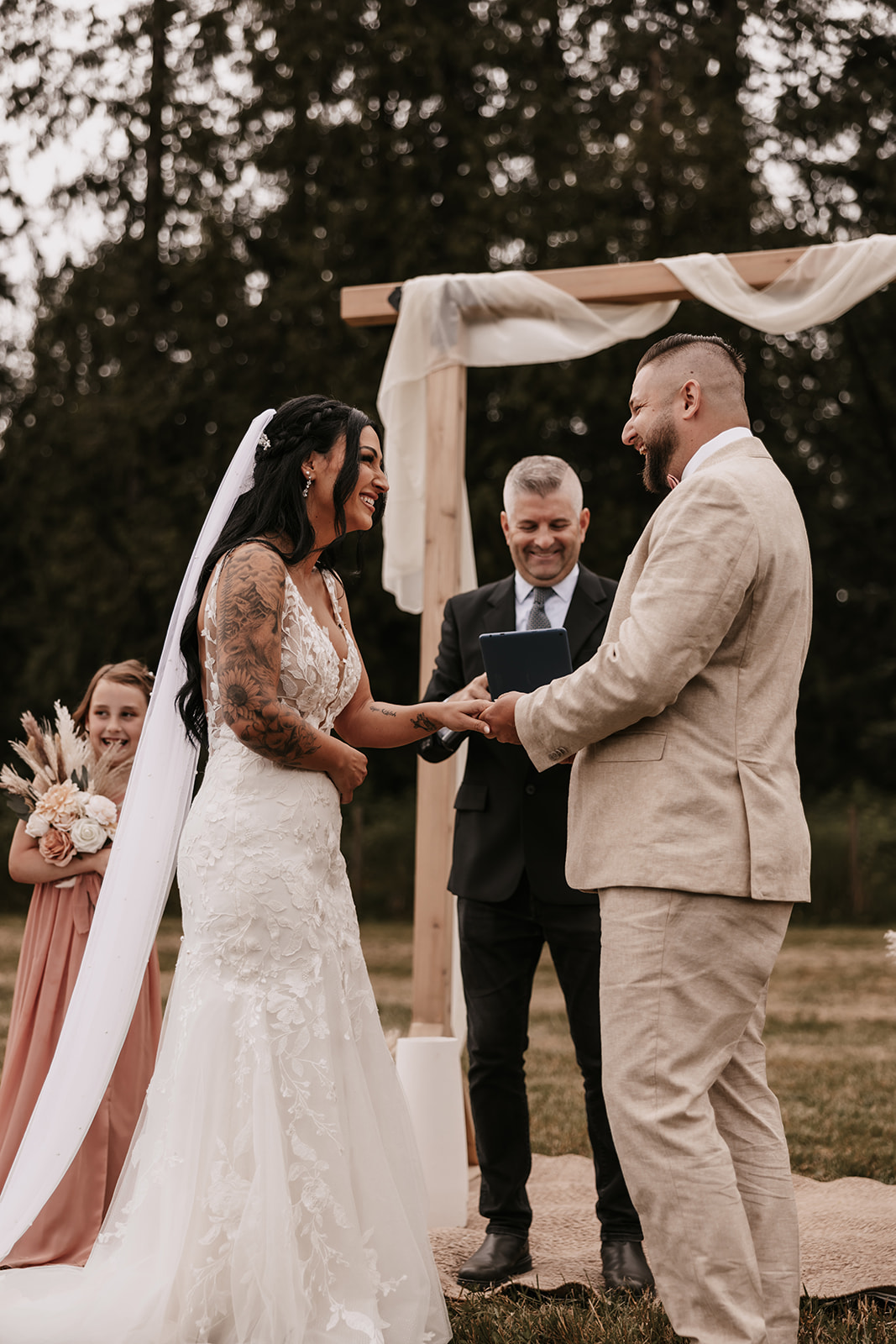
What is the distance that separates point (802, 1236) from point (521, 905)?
1374 millimetres

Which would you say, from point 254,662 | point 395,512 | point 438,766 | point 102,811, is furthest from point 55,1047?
point 395,512

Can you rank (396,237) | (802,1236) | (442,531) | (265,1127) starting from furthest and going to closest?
(396,237)
(442,531)
(802,1236)
(265,1127)

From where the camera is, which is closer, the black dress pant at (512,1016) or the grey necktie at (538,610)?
the black dress pant at (512,1016)

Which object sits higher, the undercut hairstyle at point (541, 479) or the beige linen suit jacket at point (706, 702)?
the undercut hairstyle at point (541, 479)

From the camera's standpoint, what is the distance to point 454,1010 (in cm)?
487

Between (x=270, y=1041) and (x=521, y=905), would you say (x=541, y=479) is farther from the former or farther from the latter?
(x=270, y=1041)

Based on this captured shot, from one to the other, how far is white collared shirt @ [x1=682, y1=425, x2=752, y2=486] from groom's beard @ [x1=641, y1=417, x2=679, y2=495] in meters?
0.05

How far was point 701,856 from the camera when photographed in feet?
9.15

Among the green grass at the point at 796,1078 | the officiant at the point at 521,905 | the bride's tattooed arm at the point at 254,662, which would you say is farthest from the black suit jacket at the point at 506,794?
the green grass at the point at 796,1078

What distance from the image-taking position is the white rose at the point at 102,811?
398cm

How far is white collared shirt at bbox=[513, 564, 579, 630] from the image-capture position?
13.4 ft

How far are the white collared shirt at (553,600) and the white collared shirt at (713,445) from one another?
3.60ft

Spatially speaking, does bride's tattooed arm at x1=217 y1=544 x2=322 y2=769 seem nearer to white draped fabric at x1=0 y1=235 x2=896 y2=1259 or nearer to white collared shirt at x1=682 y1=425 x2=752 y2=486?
white draped fabric at x1=0 y1=235 x2=896 y2=1259

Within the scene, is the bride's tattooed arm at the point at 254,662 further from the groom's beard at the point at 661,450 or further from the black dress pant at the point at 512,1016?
the black dress pant at the point at 512,1016
